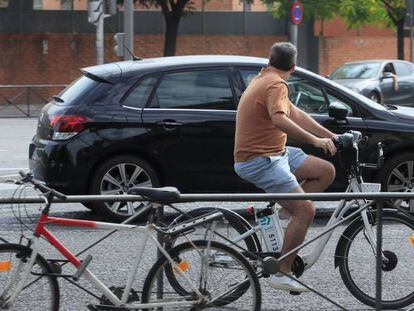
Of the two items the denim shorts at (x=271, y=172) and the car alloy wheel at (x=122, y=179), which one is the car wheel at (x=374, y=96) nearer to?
the car alloy wheel at (x=122, y=179)

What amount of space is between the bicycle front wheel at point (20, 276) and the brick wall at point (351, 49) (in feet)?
110

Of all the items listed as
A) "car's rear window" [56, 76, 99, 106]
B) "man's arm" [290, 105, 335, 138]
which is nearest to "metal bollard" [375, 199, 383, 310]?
"man's arm" [290, 105, 335, 138]

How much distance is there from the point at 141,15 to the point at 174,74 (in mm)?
25972

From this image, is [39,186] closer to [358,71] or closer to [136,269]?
[136,269]

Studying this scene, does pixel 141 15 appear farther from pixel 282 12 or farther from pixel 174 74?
pixel 174 74

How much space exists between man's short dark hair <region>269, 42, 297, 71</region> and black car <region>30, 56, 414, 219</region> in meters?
3.47

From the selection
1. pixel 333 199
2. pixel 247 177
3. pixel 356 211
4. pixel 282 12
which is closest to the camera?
pixel 333 199

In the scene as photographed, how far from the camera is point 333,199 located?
217 inches

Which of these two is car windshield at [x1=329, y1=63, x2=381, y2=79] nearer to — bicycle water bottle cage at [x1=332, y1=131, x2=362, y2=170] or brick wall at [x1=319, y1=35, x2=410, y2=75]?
brick wall at [x1=319, y1=35, x2=410, y2=75]

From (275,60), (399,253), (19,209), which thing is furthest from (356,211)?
(19,209)

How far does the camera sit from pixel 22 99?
91.8ft

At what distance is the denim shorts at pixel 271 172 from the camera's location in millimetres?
6242

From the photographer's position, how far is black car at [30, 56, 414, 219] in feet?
31.5

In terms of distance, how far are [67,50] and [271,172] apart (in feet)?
94.9
